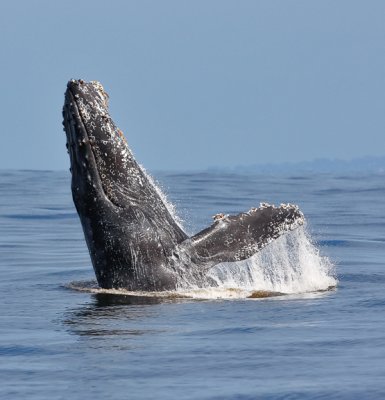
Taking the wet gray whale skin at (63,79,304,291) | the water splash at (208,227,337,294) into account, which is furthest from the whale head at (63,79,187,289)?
the water splash at (208,227,337,294)

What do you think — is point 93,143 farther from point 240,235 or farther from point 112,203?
point 240,235

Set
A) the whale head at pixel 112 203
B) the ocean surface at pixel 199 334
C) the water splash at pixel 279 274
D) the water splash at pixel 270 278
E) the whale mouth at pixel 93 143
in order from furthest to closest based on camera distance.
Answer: the water splash at pixel 279 274 → the water splash at pixel 270 278 → the whale mouth at pixel 93 143 → the whale head at pixel 112 203 → the ocean surface at pixel 199 334

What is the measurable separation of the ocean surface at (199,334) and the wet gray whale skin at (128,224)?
13.0 inches

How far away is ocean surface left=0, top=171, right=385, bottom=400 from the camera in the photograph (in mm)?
9016

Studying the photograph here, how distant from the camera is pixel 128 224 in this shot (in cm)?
1352

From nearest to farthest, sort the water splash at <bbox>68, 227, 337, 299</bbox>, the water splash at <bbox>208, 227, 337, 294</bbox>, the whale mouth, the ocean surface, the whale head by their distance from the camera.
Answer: the ocean surface, the whale head, the whale mouth, the water splash at <bbox>68, 227, 337, 299</bbox>, the water splash at <bbox>208, 227, 337, 294</bbox>

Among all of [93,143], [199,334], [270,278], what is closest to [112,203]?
[93,143]

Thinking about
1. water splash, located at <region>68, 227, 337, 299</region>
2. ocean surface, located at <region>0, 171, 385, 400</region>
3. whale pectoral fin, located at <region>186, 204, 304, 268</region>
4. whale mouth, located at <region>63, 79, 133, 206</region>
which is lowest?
ocean surface, located at <region>0, 171, 385, 400</region>

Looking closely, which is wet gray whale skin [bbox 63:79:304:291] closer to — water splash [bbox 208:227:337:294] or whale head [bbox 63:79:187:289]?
whale head [bbox 63:79:187:289]

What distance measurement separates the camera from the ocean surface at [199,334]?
29.6 ft

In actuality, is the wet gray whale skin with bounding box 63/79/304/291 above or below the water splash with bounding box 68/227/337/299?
above

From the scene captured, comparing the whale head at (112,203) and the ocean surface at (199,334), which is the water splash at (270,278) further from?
the whale head at (112,203)

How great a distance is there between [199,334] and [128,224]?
2.83 m

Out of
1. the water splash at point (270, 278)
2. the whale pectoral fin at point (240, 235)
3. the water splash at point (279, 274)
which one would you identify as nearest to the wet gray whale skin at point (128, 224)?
the whale pectoral fin at point (240, 235)
